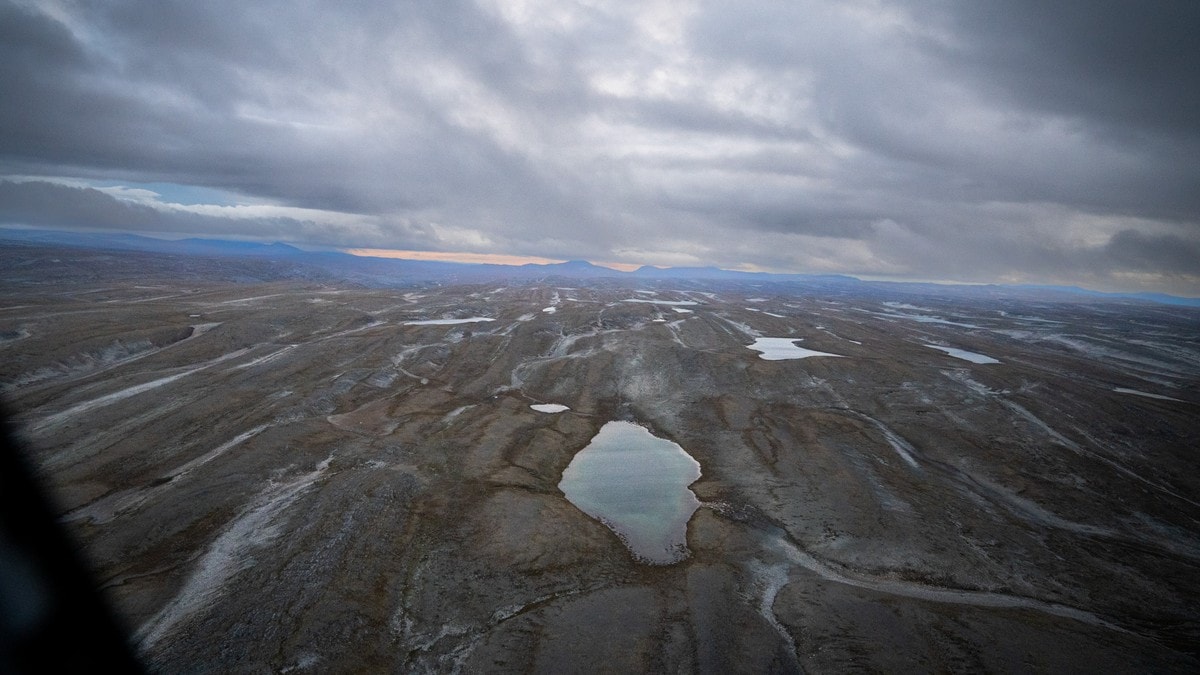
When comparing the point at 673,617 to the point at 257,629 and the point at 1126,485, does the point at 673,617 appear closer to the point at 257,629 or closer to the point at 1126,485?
the point at 257,629

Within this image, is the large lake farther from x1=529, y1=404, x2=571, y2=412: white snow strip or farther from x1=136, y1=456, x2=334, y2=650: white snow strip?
x1=136, y1=456, x2=334, y2=650: white snow strip

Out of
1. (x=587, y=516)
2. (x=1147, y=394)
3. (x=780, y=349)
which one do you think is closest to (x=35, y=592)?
(x=587, y=516)

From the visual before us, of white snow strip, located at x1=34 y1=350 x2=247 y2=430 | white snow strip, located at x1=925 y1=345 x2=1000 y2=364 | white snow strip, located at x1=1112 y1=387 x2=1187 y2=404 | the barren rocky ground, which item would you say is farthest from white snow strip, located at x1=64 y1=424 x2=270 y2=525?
white snow strip, located at x1=1112 y1=387 x2=1187 y2=404

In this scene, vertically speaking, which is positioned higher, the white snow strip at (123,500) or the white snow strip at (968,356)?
the white snow strip at (968,356)

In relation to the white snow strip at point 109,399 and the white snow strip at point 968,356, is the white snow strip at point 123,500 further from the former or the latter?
the white snow strip at point 968,356

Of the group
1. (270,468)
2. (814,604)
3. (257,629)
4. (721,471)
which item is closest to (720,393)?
(721,471)

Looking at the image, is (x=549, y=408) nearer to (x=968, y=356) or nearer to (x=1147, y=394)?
(x=1147, y=394)

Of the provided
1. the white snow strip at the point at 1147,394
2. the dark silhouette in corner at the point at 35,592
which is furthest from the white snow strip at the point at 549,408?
the white snow strip at the point at 1147,394

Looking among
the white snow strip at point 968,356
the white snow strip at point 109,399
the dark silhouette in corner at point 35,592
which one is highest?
the dark silhouette in corner at point 35,592
